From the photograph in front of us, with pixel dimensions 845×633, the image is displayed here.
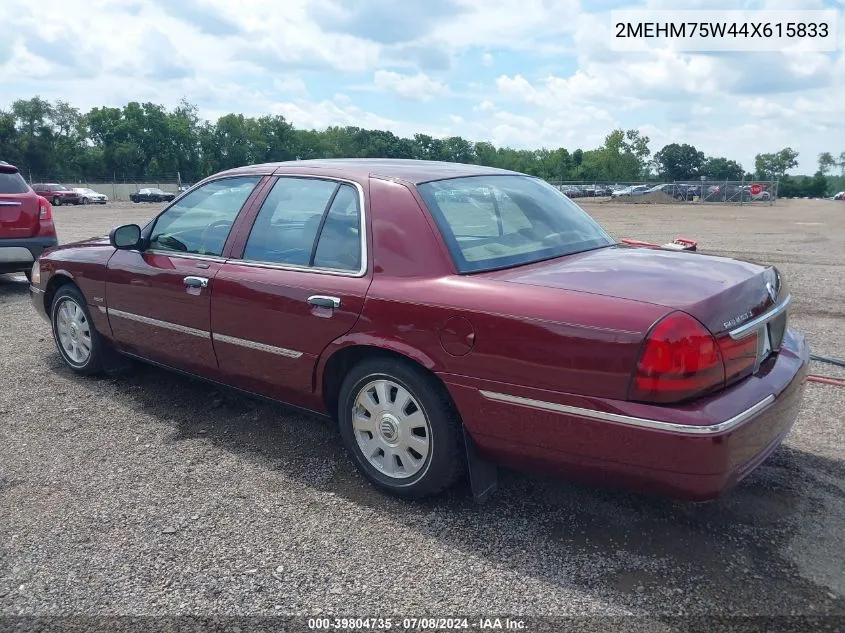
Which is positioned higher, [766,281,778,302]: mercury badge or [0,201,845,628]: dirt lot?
[766,281,778,302]: mercury badge

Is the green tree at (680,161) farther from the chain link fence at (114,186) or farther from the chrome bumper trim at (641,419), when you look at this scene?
the chrome bumper trim at (641,419)

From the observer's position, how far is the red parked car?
8.67 ft

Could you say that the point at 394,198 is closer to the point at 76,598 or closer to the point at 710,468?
the point at 710,468

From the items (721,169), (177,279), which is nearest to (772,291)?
(177,279)

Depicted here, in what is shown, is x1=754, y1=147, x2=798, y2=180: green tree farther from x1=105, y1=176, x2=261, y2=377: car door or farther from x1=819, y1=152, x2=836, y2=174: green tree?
x1=105, y1=176, x2=261, y2=377: car door

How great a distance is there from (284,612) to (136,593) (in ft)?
1.95

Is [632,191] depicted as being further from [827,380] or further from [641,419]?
[641,419]

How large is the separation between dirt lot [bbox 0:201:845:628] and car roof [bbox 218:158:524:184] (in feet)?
4.96

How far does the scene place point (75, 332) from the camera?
530cm

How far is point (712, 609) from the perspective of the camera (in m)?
2.58

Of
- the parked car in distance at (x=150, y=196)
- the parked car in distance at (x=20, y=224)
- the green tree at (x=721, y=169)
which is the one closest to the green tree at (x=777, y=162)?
the green tree at (x=721, y=169)

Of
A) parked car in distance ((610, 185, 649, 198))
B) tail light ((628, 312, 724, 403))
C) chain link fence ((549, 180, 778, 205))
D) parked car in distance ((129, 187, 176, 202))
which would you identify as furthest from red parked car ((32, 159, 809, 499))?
parked car in distance ((129, 187, 176, 202))

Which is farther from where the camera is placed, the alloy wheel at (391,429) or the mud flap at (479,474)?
the alloy wheel at (391,429)

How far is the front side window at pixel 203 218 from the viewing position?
4.21 m
